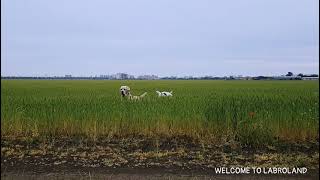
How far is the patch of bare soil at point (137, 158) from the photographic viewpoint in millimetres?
5086

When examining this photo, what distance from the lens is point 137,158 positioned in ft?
18.9

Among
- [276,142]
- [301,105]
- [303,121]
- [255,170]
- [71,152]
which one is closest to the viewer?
[255,170]

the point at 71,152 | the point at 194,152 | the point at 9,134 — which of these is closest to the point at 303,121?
the point at 194,152

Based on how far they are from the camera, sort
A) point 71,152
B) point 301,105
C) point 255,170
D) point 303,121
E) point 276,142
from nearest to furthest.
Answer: point 255,170 → point 71,152 → point 276,142 → point 303,121 → point 301,105

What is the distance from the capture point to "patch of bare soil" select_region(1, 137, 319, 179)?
509cm

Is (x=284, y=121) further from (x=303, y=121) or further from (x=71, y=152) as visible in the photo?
(x=71, y=152)

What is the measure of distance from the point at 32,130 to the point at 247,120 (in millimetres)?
3996

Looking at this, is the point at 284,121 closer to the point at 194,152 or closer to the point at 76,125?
the point at 194,152

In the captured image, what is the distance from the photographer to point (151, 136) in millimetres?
7207

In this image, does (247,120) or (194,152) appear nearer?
(194,152)

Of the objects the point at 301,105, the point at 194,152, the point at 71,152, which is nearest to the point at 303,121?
the point at 301,105

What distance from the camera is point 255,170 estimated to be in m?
5.17

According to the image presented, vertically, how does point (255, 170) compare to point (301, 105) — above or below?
below

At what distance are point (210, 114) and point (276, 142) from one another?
1326 mm
